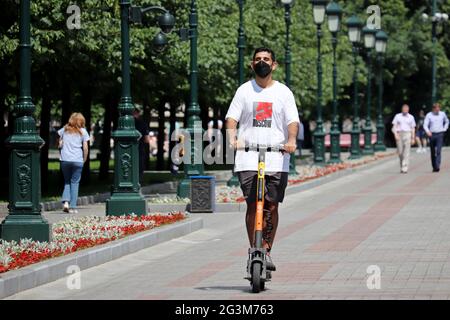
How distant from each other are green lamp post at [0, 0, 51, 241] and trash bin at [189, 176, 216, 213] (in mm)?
7950

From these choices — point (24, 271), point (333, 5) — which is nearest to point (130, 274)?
point (24, 271)

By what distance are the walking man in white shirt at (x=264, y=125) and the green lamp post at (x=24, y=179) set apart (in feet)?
11.3

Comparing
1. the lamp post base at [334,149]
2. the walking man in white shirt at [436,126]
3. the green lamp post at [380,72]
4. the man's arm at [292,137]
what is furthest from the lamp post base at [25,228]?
the green lamp post at [380,72]

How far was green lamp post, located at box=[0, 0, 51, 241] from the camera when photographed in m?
14.8

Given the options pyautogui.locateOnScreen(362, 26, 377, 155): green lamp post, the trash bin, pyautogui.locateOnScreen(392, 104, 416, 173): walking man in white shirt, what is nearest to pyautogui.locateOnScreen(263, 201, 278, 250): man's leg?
the trash bin

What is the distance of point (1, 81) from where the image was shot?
1172 inches

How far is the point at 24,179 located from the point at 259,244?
4.07 metres

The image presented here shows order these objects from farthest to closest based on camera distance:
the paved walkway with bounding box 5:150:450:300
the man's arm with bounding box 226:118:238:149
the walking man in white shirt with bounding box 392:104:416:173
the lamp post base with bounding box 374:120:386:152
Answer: the lamp post base with bounding box 374:120:386:152, the walking man in white shirt with bounding box 392:104:416:173, the man's arm with bounding box 226:118:238:149, the paved walkway with bounding box 5:150:450:300

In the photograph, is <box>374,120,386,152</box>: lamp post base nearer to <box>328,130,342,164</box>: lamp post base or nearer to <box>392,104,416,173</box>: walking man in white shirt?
<box>328,130,342,164</box>: lamp post base

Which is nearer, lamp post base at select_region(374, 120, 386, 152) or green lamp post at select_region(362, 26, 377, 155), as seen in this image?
green lamp post at select_region(362, 26, 377, 155)

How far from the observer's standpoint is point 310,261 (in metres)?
14.3

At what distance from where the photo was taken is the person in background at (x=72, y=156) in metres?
23.5
